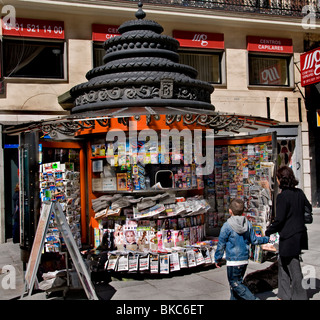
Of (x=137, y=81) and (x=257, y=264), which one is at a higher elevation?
(x=137, y=81)

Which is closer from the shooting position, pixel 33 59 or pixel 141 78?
pixel 141 78

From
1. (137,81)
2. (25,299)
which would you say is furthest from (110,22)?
(25,299)

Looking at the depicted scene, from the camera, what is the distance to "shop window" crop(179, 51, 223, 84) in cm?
1393

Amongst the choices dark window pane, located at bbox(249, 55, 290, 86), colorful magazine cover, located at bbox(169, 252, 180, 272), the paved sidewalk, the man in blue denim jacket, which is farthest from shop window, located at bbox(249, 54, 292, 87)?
the man in blue denim jacket

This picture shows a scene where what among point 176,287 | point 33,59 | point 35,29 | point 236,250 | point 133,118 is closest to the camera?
point 236,250

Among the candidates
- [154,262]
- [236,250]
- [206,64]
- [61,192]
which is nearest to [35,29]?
[206,64]

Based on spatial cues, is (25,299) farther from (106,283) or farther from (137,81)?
(137,81)

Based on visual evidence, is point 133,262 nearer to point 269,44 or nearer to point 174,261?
point 174,261

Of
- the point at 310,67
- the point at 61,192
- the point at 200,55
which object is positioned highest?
the point at 200,55

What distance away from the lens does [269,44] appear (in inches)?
570

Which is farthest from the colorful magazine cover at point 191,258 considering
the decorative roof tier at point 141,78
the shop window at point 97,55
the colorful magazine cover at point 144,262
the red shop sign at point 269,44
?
the red shop sign at point 269,44

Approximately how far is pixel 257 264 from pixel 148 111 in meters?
3.29

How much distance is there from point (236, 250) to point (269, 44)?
11.2 m
